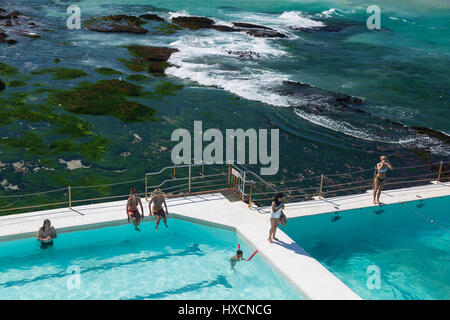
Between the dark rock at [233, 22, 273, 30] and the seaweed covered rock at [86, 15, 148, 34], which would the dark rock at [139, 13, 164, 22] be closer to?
the seaweed covered rock at [86, 15, 148, 34]

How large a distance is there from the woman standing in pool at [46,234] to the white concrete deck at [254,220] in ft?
1.39

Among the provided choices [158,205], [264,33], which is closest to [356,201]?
[158,205]

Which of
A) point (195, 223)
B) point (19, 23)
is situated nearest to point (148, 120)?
point (195, 223)

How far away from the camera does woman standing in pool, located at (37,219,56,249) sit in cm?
1441

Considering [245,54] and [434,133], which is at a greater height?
[245,54]

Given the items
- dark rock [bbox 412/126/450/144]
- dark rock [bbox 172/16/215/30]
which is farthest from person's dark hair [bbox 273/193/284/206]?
dark rock [bbox 172/16/215/30]

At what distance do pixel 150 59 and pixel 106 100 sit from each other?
12156 millimetres

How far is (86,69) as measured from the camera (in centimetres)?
3950

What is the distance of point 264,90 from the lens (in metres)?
36.9

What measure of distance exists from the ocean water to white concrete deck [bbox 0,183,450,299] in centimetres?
604

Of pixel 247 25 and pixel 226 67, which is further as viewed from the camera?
pixel 247 25

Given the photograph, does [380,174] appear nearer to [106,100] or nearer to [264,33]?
[106,100]

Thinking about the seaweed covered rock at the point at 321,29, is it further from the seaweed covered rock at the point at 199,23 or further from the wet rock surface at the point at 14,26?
the wet rock surface at the point at 14,26

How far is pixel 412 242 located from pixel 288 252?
206 inches
